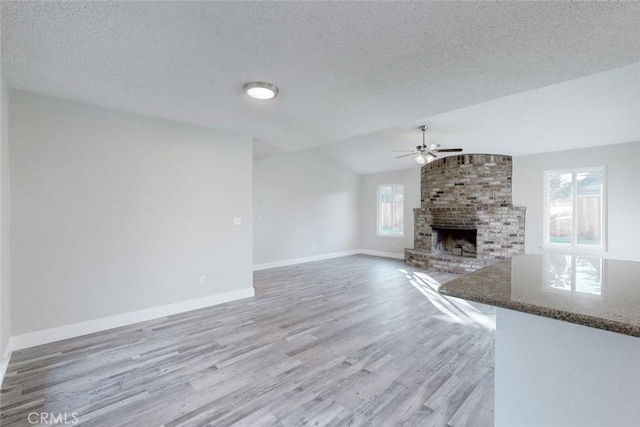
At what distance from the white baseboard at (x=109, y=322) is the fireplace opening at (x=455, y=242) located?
17.4ft

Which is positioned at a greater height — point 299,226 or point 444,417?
point 299,226

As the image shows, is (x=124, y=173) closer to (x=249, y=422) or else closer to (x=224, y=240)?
(x=224, y=240)

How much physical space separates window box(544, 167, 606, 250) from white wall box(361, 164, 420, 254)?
2.86 meters

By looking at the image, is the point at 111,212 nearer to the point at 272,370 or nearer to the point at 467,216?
the point at 272,370

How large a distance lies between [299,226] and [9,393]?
5.69 meters

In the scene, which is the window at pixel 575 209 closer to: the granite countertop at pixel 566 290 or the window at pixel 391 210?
the window at pixel 391 210

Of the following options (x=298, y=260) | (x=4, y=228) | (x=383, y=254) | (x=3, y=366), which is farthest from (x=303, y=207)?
(x=3, y=366)

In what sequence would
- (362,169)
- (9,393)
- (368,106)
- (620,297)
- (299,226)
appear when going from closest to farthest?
(620,297) → (9,393) → (368,106) → (299,226) → (362,169)

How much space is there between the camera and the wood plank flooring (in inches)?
73.7

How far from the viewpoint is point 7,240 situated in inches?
102

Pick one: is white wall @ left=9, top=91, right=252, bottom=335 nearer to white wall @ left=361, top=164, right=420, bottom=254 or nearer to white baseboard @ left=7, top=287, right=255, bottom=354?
white baseboard @ left=7, top=287, right=255, bottom=354

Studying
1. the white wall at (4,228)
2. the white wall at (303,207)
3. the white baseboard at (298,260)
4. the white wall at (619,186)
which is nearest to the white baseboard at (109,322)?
the white wall at (4,228)

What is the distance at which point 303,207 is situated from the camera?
24.7ft

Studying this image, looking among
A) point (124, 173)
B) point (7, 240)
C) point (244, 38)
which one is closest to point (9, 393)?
point (7, 240)
